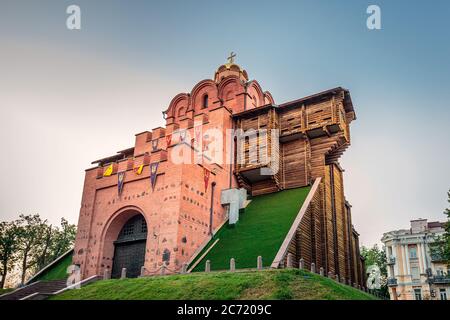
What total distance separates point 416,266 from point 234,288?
32.7 metres

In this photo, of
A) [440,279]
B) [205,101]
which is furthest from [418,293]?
[205,101]

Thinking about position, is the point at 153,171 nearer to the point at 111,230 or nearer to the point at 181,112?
the point at 111,230

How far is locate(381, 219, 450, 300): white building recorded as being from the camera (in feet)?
124

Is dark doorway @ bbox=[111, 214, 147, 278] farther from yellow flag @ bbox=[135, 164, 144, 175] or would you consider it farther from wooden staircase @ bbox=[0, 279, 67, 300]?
wooden staircase @ bbox=[0, 279, 67, 300]

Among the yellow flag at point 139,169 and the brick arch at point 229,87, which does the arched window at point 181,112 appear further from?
the yellow flag at point 139,169

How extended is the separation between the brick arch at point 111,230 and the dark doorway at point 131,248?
22cm

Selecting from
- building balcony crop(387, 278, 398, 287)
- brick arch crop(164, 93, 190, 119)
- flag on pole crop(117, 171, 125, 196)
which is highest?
brick arch crop(164, 93, 190, 119)

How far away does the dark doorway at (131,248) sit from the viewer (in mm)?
20562

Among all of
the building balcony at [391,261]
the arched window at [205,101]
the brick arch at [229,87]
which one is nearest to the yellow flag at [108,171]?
the arched window at [205,101]

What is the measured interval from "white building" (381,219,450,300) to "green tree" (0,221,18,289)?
109ft

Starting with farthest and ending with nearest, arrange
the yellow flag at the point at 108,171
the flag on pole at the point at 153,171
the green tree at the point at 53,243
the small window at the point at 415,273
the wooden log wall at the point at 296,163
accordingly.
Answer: the small window at the point at 415,273
the green tree at the point at 53,243
the wooden log wall at the point at 296,163
the yellow flag at the point at 108,171
the flag on pole at the point at 153,171

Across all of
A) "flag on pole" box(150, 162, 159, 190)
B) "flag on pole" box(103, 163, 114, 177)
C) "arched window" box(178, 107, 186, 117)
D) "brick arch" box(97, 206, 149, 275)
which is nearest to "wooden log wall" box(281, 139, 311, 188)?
"flag on pole" box(150, 162, 159, 190)

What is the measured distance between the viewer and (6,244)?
31172 millimetres
